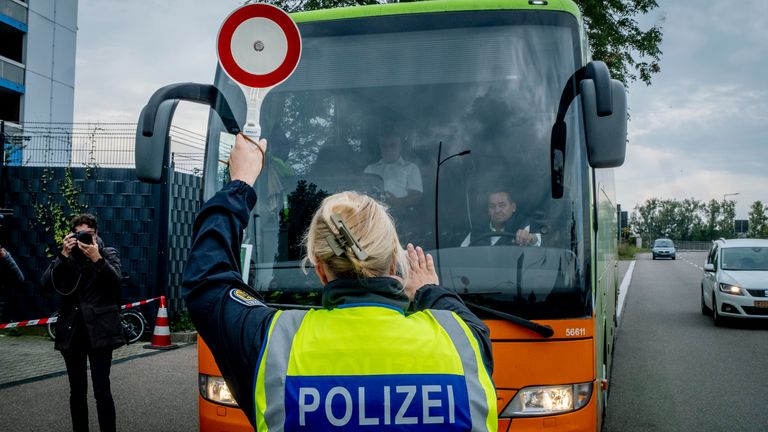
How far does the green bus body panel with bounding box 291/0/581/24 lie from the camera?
4.27 meters

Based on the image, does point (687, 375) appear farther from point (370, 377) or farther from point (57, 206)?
point (57, 206)

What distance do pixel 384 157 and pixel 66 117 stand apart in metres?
35.3

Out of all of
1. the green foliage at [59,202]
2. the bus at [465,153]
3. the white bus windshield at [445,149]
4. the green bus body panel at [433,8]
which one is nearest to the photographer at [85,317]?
the bus at [465,153]

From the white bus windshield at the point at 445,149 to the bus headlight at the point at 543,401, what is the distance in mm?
380

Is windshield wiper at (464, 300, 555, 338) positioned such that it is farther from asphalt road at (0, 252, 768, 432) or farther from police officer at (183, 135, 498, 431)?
asphalt road at (0, 252, 768, 432)

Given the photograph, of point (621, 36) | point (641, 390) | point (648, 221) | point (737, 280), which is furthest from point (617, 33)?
point (648, 221)

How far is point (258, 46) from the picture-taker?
366 centimetres

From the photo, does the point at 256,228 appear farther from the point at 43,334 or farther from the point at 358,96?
the point at 43,334

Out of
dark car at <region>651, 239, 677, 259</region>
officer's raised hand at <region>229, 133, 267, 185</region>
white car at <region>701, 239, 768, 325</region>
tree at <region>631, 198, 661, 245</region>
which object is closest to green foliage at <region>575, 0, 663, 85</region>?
white car at <region>701, 239, 768, 325</region>

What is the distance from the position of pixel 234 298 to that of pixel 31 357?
9.91 metres

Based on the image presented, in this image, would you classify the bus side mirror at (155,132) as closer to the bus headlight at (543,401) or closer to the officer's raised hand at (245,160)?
the officer's raised hand at (245,160)

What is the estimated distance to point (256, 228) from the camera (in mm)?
4176

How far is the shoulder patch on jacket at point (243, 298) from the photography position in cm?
190

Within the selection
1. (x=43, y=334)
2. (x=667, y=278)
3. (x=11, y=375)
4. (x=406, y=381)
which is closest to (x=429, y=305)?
(x=406, y=381)
